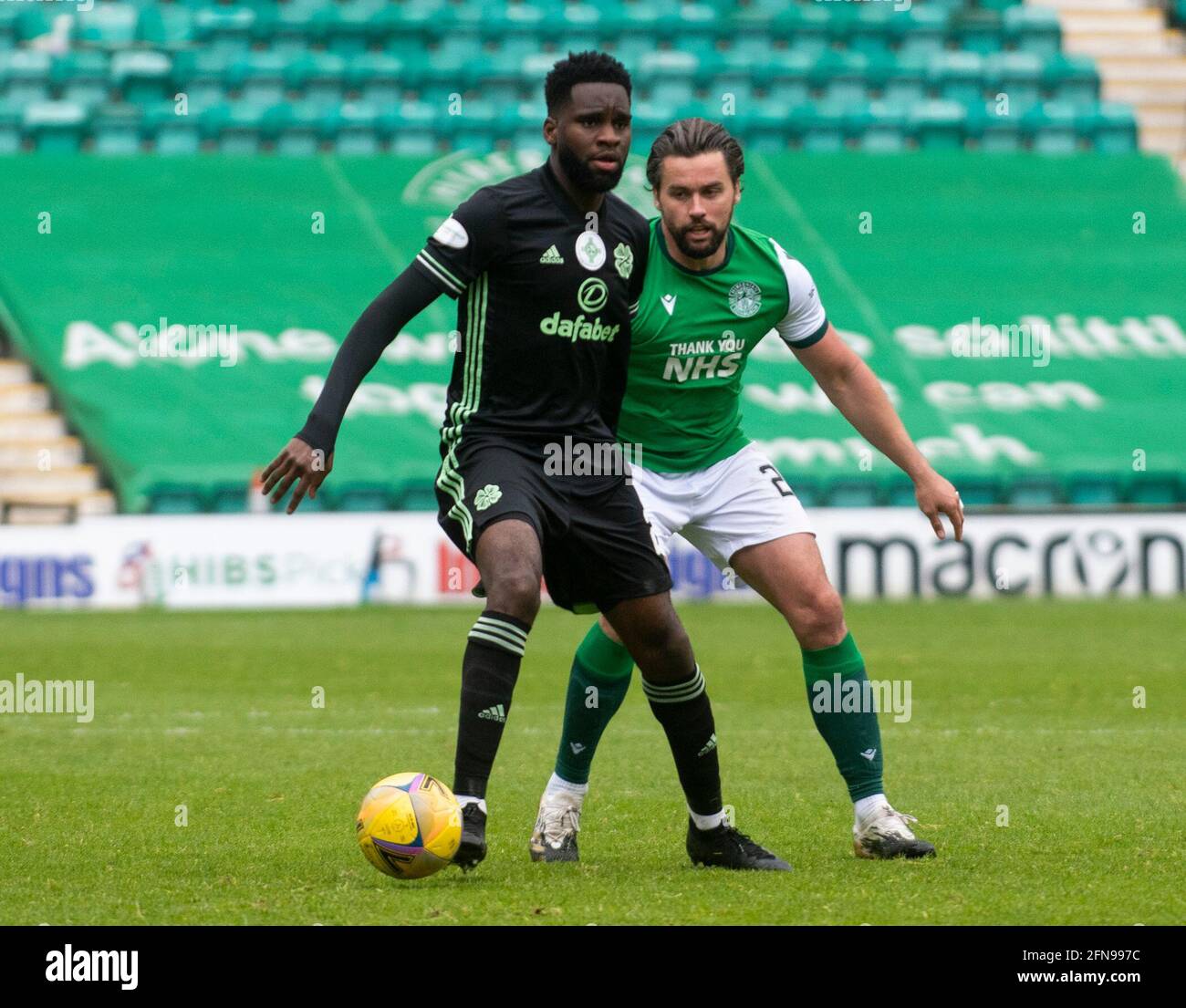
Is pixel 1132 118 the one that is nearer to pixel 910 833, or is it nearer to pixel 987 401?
pixel 987 401

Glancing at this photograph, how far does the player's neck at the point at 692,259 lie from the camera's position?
5.31 metres

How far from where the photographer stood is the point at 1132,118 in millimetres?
22391

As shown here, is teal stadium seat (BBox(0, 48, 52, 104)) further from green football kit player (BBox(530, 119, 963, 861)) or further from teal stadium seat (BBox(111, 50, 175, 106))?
green football kit player (BBox(530, 119, 963, 861))

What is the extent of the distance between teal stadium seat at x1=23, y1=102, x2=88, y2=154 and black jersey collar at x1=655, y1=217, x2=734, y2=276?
17426 mm

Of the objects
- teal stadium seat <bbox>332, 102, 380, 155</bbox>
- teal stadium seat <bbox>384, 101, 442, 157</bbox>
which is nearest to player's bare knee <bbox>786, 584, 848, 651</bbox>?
teal stadium seat <bbox>384, 101, 442, 157</bbox>

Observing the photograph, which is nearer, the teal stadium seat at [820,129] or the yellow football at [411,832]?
the yellow football at [411,832]

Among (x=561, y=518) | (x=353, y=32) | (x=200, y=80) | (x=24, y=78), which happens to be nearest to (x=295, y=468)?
(x=561, y=518)

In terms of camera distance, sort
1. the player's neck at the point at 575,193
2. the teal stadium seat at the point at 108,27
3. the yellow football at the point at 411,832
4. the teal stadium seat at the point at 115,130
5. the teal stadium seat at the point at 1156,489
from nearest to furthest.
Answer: the yellow football at the point at 411,832 < the player's neck at the point at 575,193 < the teal stadium seat at the point at 1156,489 < the teal stadium seat at the point at 115,130 < the teal stadium seat at the point at 108,27

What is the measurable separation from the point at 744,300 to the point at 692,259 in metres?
0.20

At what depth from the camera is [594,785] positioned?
6629mm

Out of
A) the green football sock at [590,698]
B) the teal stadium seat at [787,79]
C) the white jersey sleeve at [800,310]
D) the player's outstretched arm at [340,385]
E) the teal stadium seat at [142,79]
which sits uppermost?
the teal stadium seat at [787,79]

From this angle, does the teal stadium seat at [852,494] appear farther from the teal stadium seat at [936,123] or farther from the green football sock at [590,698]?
the green football sock at [590,698]
